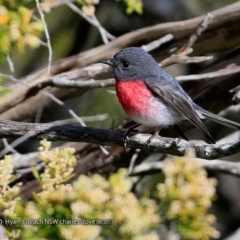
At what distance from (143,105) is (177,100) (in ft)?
0.85

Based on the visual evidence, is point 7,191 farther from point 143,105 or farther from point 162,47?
point 162,47

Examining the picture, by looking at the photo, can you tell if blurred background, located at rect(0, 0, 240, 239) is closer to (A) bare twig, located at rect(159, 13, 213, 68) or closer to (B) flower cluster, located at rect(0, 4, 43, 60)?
(A) bare twig, located at rect(159, 13, 213, 68)

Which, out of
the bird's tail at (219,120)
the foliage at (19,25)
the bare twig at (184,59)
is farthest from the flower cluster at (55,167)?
the bare twig at (184,59)

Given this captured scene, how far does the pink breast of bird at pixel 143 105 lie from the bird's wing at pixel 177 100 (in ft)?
0.16

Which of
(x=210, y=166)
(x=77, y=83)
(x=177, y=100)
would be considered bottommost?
(x=210, y=166)

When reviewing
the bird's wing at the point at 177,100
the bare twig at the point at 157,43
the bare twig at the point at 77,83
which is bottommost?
the bird's wing at the point at 177,100

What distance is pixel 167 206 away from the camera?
2.79 meters

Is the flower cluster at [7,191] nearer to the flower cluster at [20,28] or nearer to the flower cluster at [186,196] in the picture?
the flower cluster at [186,196]

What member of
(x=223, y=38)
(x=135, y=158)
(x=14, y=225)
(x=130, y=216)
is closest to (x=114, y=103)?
(x=135, y=158)

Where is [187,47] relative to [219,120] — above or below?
above

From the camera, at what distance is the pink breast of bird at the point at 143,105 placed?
4.25 meters

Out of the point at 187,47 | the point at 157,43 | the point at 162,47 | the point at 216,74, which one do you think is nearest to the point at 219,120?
the point at 187,47

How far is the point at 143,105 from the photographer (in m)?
4.25

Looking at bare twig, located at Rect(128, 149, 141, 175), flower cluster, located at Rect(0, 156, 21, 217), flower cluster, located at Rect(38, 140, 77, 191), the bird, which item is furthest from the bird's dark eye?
flower cluster, located at Rect(0, 156, 21, 217)
